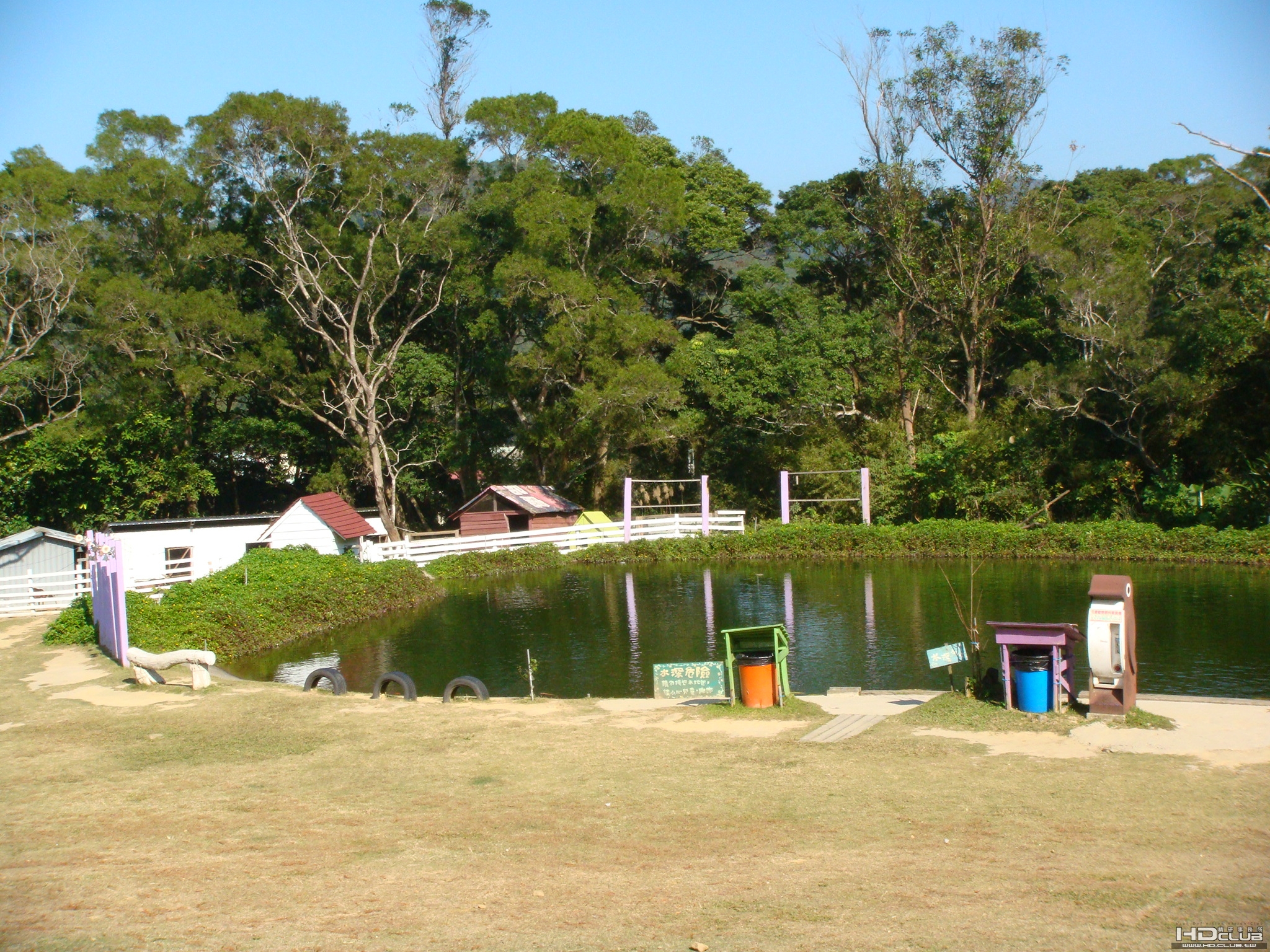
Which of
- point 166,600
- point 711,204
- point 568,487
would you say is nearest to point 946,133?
point 711,204

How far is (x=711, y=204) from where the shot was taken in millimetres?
42906

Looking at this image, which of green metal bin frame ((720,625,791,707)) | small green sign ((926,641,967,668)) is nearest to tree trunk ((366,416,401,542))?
green metal bin frame ((720,625,791,707))

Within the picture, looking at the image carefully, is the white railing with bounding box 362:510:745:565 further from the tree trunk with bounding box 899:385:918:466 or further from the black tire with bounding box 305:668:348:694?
the black tire with bounding box 305:668:348:694

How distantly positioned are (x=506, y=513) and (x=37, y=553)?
1453 cm

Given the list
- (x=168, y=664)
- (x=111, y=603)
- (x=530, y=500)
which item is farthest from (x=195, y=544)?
(x=168, y=664)

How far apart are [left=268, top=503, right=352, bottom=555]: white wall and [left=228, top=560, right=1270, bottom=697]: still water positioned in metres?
3.44

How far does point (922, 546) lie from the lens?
31.0 m

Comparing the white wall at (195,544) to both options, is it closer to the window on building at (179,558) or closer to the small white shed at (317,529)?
the window on building at (179,558)

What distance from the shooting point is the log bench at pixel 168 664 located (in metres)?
14.9

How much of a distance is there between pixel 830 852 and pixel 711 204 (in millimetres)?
38069

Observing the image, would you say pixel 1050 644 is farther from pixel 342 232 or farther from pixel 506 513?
pixel 342 232

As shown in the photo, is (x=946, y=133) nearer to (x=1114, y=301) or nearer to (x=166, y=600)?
(x=1114, y=301)

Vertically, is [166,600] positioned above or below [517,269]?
below

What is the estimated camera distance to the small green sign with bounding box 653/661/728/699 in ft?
43.7
